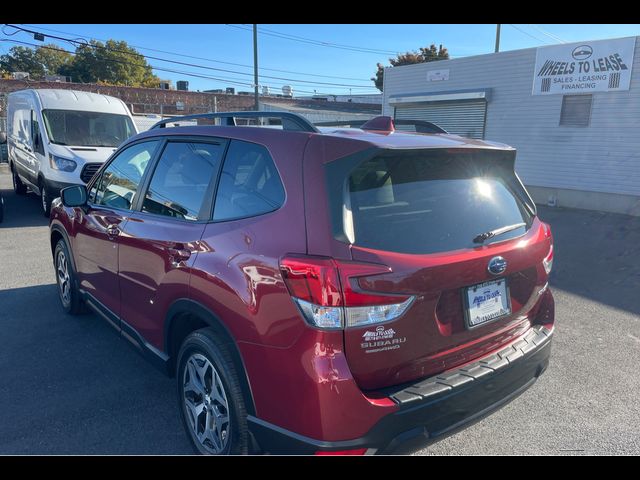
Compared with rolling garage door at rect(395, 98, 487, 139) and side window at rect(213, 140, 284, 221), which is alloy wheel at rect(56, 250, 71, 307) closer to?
side window at rect(213, 140, 284, 221)

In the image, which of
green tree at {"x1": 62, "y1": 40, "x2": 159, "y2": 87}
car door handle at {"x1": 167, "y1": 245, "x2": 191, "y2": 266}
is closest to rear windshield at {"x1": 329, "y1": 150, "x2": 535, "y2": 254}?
car door handle at {"x1": 167, "y1": 245, "x2": 191, "y2": 266}

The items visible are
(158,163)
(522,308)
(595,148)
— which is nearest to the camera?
(522,308)

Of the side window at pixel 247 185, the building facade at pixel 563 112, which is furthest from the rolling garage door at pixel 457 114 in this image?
the side window at pixel 247 185

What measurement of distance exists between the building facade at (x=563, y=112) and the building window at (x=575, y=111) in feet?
0.08

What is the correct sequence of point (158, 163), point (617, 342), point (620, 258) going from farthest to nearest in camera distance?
point (620, 258), point (617, 342), point (158, 163)

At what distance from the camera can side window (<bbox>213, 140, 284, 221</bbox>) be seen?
89.6 inches

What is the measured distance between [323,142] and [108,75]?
209ft

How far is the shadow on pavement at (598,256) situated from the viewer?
19.5 ft

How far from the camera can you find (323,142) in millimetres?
2162

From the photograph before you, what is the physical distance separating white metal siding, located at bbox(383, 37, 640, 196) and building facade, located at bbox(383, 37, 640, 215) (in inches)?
0.9

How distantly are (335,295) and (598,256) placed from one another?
7363 mm

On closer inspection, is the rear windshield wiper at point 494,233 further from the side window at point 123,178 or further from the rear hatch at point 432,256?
the side window at point 123,178

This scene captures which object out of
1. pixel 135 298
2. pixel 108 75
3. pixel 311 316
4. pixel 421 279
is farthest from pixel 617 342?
pixel 108 75
